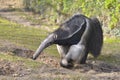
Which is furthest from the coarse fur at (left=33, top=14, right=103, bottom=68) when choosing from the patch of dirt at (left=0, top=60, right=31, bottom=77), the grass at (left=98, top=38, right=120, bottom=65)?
the grass at (left=98, top=38, right=120, bottom=65)

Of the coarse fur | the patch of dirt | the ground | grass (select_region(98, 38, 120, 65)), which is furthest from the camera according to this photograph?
grass (select_region(98, 38, 120, 65))

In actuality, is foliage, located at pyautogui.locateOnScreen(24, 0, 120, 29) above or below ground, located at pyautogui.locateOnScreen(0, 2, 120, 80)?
below

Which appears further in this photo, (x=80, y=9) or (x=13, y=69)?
(x=80, y=9)

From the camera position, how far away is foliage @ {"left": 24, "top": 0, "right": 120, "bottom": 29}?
17.3m

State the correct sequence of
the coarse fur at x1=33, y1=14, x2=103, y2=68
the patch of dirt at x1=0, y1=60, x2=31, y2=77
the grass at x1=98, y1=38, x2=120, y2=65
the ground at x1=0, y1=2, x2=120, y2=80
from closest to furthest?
the ground at x1=0, y1=2, x2=120, y2=80 → the patch of dirt at x1=0, y1=60, x2=31, y2=77 → the coarse fur at x1=33, y1=14, x2=103, y2=68 → the grass at x1=98, y1=38, x2=120, y2=65

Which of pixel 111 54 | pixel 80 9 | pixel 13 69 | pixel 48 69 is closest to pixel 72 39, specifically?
pixel 48 69

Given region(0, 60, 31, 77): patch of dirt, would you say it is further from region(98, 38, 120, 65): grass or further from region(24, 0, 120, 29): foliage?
region(24, 0, 120, 29): foliage

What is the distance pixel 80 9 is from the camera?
1928 cm

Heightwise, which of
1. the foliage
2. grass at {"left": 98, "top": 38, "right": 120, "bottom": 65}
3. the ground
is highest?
the ground

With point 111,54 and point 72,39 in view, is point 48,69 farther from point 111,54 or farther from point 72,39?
point 111,54

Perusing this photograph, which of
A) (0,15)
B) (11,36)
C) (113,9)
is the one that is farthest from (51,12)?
(11,36)

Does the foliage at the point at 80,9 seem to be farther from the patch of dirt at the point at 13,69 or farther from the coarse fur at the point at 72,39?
the patch of dirt at the point at 13,69

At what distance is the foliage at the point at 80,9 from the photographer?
17328 mm

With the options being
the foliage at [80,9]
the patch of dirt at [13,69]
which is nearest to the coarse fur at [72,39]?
the patch of dirt at [13,69]
